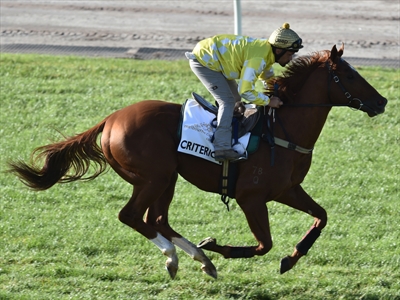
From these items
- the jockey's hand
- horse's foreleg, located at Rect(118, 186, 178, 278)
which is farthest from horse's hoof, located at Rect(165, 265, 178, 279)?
the jockey's hand

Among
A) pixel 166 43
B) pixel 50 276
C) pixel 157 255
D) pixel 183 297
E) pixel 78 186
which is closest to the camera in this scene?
pixel 183 297

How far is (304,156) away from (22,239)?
3211mm

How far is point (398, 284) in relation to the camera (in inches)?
295

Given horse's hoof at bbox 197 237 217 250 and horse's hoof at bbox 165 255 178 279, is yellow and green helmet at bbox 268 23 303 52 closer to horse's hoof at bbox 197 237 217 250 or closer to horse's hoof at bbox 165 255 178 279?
horse's hoof at bbox 197 237 217 250

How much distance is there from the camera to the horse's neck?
7.36 metres

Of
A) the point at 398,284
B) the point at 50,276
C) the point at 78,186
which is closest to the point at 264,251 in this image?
the point at 398,284

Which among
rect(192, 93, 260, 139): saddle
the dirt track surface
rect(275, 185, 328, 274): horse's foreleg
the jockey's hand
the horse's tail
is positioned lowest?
the dirt track surface

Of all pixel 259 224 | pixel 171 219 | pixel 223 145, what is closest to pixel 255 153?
pixel 223 145

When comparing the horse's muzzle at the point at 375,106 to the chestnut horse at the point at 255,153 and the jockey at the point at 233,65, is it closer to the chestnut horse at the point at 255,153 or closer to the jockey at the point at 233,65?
the chestnut horse at the point at 255,153

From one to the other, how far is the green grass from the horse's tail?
2.75 feet

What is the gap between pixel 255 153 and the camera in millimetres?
7301

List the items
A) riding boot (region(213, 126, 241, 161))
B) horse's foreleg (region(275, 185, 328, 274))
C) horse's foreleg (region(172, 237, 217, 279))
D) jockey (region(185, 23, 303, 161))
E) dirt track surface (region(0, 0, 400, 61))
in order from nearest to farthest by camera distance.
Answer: jockey (region(185, 23, 303, 161)), riding boot (region(213, 126, 241, 161)), horse's foreleg (region(172, 237, 217, 279)), horse's foreleg (region(275, 185, 328, 274)), dirt track surface (region(0, 0, 400, 61))

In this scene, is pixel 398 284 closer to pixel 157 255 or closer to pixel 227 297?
pixel 227 297

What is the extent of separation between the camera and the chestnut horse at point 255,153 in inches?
286
